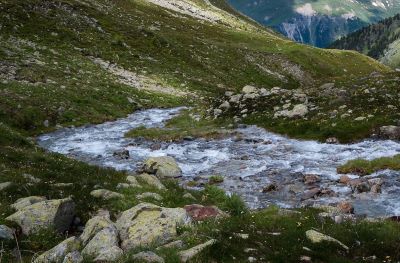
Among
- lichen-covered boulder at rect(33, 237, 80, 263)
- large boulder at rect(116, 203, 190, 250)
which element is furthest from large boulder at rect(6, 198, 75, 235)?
large boulder at rect(116, 203, 190, 250)

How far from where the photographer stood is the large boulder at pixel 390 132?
2756 centimetres

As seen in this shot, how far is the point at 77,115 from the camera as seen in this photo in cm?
4116

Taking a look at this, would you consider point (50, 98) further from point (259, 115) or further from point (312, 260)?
point (312, 260)

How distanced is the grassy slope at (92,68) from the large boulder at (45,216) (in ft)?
1.52

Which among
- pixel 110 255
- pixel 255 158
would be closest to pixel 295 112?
pixel 255 158

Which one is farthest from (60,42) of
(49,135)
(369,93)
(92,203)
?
(92,203)

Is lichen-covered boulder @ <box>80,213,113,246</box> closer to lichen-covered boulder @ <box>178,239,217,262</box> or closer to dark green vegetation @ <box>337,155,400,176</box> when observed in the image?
lichen-covered boulder @ <box>178,239,217,262</box>

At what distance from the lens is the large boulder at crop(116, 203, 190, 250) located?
12.0 m

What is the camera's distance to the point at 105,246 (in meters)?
11.4

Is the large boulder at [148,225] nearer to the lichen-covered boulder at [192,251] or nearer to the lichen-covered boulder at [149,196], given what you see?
the lichen-covered boulder at [192,251]

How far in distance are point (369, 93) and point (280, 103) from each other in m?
7.90

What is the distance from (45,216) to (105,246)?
3.13m

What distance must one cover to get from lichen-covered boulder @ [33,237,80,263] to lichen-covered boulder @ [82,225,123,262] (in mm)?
459

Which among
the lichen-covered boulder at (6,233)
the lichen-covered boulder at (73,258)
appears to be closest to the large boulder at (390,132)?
the lichen-covered boulder at (73,258)
